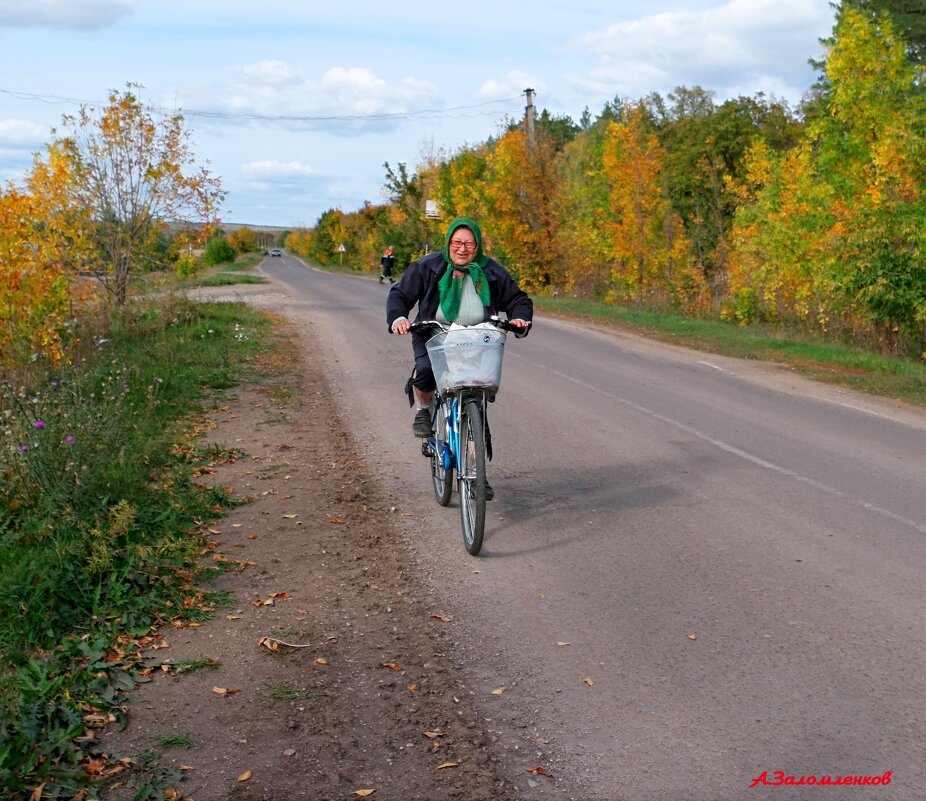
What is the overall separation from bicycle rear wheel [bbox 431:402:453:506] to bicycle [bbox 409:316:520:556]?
224 millimetres

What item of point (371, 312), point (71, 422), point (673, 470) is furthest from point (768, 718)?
point (371, 312)

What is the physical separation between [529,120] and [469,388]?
3358 centimetres

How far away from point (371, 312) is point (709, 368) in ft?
44.4

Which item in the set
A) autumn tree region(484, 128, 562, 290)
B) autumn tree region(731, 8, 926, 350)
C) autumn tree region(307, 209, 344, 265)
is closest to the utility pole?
autumn tree region(484, 128, 562, 290)

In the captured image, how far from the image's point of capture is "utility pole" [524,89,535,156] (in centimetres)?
3656

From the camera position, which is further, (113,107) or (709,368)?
(113,107)

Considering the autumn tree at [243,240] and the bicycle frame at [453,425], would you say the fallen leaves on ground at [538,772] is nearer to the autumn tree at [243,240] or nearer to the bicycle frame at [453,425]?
the bicycle frame at [453,425]

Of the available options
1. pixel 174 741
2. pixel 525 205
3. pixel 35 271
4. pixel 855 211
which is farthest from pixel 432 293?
pixel 525 205

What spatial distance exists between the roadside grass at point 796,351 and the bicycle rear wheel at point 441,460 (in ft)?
25.0

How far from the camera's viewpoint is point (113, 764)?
360 cm

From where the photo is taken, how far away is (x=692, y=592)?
5.30 m

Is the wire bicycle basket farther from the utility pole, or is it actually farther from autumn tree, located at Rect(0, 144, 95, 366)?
the utility pole

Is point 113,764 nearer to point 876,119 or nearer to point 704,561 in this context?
point 704,561
